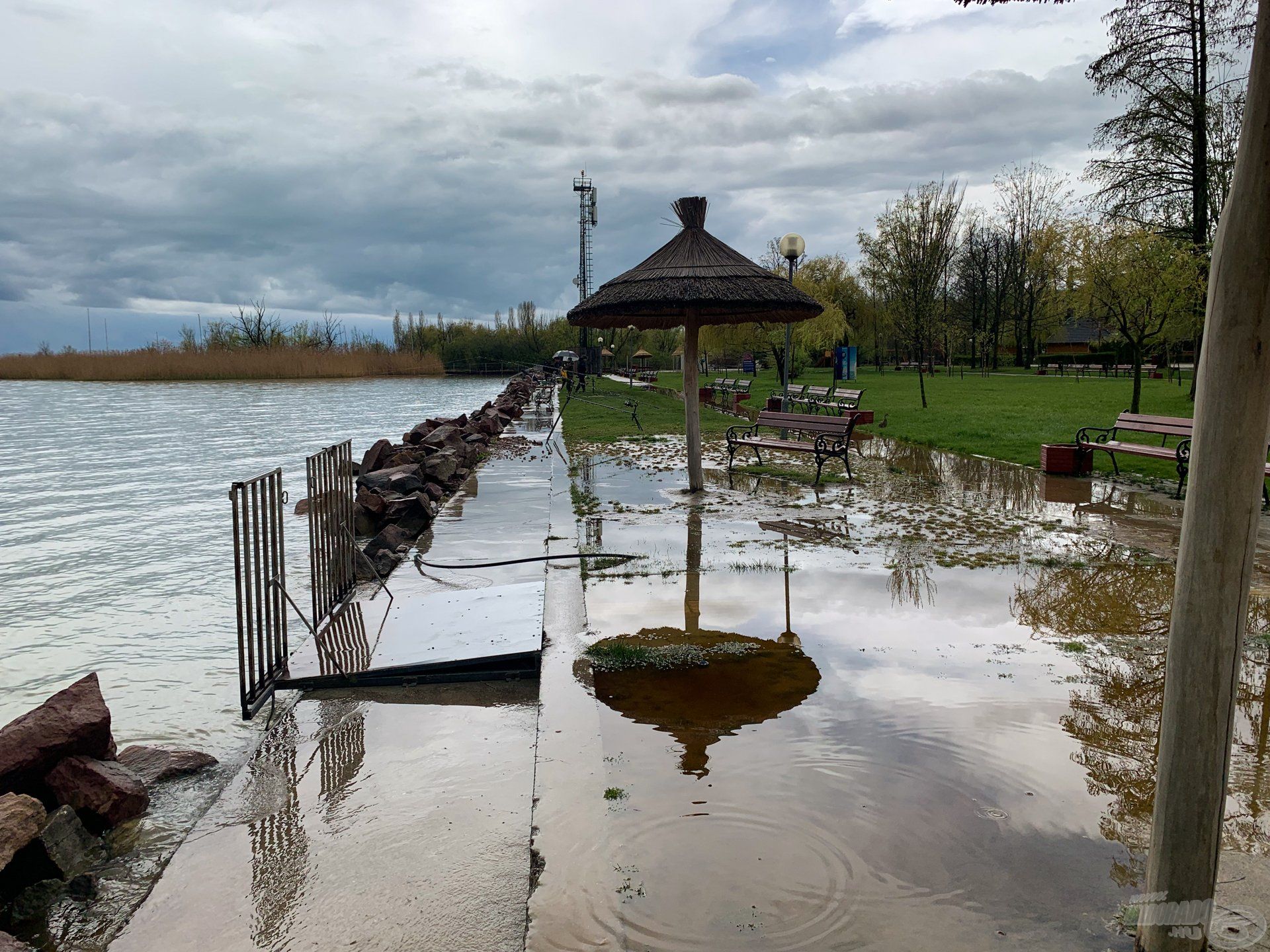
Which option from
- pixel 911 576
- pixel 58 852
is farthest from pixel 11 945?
pixel 911 576

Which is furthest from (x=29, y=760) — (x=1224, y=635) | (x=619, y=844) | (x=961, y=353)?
(x=961, y=353)

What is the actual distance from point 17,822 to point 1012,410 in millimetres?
24962

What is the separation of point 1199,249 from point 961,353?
165 ft

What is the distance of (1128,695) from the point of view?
16.5 feet

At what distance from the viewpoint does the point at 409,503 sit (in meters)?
11.0

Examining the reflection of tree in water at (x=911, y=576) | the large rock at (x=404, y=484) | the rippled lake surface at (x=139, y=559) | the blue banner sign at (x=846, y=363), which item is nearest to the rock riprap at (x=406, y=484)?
the large rock at (x=404, y=484)

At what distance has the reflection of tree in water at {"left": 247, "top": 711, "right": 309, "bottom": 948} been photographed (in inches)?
131

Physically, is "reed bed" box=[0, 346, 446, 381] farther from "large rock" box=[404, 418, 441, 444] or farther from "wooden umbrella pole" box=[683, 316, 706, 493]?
"wooden umbrella pole" box=[683, 316, 706, 493]

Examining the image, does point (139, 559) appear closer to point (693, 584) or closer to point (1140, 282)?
point (693, 584)

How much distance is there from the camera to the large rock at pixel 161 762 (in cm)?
477

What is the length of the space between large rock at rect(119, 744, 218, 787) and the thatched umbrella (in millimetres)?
7041

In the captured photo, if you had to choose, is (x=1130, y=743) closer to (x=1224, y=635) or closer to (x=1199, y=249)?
(x=1224, y=635)

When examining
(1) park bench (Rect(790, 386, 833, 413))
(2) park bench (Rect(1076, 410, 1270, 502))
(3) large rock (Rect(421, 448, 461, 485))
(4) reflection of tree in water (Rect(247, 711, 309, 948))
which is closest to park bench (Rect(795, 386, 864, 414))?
(1) park bench (Rect(790, 386, 833, 413))

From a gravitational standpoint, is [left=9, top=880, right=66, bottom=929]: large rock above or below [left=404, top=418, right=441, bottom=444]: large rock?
below
